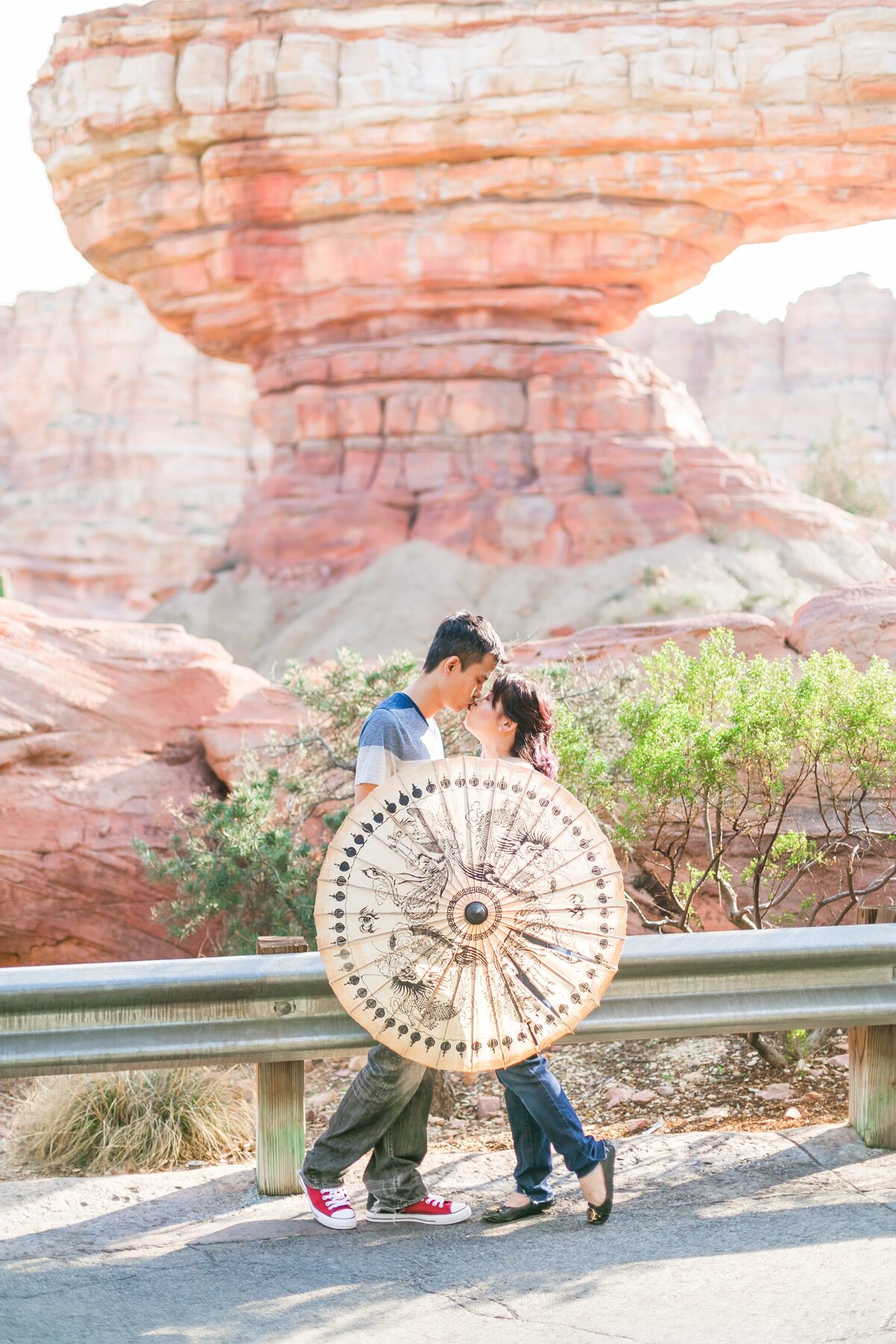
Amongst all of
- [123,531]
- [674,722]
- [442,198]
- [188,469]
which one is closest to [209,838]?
[674,722]

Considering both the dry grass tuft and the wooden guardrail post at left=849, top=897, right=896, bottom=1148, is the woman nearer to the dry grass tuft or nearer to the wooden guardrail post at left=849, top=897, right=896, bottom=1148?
the wooden guardrail post at left=849, top=897, right=896, bottom=1148

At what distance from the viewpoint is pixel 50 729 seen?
8.27 m

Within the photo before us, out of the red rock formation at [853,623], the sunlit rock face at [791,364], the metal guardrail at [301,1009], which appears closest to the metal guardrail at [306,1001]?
the metal guardrail at [301,1009]

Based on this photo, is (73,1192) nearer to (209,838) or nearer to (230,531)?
(209,838)

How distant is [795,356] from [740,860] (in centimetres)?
6540

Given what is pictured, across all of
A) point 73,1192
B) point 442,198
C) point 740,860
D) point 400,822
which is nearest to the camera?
point 400,822

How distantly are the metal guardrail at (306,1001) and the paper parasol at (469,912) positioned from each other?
1.08 ft

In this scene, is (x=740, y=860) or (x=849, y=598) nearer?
(x=740, y=860)

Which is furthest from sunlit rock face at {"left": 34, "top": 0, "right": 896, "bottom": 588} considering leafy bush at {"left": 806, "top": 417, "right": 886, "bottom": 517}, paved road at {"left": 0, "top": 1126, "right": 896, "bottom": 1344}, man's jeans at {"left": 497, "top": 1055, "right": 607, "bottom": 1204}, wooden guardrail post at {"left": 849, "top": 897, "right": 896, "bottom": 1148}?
man's jeans at {"left": 497, "top": 1055, "right": 607, "bottom": 1204}

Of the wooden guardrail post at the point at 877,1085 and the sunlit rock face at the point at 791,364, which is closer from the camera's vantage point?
the wooden guardrail post at the point at 877,1085

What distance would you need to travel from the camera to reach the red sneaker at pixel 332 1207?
133 inches

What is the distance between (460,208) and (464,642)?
1979 centimetres

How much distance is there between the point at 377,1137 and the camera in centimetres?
349

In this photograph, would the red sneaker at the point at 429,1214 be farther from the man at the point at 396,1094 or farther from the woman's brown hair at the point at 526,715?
the woman's brown hair at the point at 526,715
